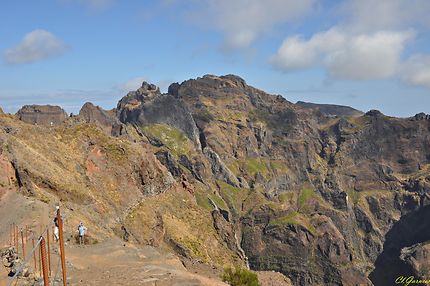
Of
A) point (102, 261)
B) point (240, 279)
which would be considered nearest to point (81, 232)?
point (102, 261)

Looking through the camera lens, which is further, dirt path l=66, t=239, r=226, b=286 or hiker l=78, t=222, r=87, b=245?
hiker l=78, t=222, r=87, b=245

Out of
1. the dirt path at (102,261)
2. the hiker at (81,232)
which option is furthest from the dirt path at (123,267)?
the hiker at (81,232)

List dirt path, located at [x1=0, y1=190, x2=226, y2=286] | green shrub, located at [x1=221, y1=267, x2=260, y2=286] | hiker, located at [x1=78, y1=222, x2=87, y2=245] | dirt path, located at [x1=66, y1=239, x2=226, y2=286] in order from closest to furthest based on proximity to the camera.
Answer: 1. dirt path, located at [x1=66, y1=239, x2=226, y2=286]
2. dirt path, located at [x1=0, y1=190, x2=226, y2=286]
3. hiker, located at [x1=78, y1=222, x2=87, y2=245]
4. green shrub, located at [x1=221, y1=267, x2=260, y2=286]

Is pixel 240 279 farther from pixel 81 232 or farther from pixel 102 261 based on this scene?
pixel 81 232

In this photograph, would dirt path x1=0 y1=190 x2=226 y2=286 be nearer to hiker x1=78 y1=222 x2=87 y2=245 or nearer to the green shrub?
hiker x1=78 y1=222 x2=87 y2=245

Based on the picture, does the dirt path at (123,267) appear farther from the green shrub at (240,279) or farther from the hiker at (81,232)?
the green shrub at (240,279)

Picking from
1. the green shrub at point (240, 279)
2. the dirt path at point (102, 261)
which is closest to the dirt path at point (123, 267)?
the dirt path at point (102, 261)

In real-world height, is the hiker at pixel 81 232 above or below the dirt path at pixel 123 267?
above

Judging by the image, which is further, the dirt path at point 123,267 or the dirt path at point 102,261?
the dirt path at point 102,261

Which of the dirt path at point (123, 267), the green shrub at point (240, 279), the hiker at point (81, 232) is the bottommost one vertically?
the green shrub at point (240, 279)

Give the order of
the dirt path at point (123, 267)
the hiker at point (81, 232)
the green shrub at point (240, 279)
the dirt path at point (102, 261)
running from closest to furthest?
the dirt path at point (123, 267), the dirt path at point (102, 261), the hiker at point (81, 232), the green shrub at point (240, 279)

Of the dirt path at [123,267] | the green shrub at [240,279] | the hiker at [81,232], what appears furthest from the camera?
the green shrub at [240,279]

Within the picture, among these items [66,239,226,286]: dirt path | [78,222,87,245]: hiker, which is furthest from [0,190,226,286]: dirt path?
[78,222,87,245]: hiker

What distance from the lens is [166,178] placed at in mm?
107250
